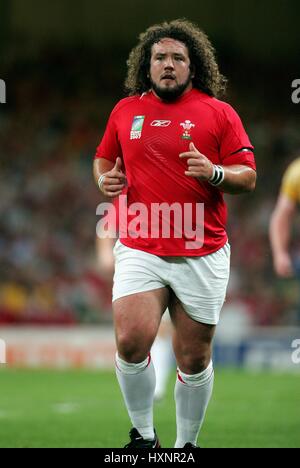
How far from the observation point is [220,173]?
220 inches

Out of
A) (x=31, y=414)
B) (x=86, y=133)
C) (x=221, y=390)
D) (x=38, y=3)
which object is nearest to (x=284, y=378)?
(x=221, y=390)

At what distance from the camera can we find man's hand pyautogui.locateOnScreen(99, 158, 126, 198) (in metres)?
5.75

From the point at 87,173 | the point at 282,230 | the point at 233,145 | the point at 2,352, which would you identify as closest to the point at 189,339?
the point at 233,145

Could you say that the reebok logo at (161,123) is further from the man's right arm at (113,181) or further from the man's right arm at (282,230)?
the man's right arm at (282,230)

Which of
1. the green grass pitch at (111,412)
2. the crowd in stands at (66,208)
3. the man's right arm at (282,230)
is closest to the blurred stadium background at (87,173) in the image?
the crowd in stands at (66,208)

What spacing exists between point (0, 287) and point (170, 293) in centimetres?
1164

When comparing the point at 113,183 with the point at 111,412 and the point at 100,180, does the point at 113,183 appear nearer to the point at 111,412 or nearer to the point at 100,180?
the point at 100,180

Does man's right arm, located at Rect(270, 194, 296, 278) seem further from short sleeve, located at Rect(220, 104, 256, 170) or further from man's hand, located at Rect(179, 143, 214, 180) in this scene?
man's hand, located at Rect(179, 143, 214, 180)

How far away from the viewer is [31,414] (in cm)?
920

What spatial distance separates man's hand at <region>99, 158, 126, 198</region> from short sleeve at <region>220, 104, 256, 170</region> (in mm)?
567

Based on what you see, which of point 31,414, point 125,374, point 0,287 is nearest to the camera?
point 125,374

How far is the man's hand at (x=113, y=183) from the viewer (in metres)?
5.75
